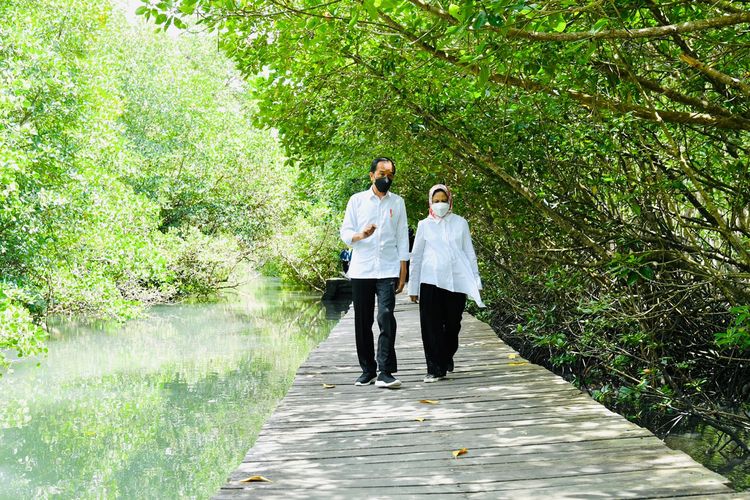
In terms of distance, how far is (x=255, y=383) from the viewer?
13.9 metres

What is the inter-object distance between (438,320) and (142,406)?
7512mm

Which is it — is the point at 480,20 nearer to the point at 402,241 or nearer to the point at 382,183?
the point at 382,183

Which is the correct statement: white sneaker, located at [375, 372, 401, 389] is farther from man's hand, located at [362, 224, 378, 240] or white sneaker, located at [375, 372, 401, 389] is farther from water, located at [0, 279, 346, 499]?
water, located at [0, 279, 346, 499]

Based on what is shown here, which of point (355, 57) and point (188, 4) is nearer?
point (188, 4)

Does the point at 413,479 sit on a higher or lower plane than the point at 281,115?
lower

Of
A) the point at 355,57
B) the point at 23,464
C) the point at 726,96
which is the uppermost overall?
the point at 355,57

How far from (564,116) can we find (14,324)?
23.1ft

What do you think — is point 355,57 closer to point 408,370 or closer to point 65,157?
point 408,370

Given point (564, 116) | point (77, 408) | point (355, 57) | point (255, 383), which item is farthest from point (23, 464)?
point (564, 116)

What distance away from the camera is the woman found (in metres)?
6.24

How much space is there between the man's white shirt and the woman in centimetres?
30

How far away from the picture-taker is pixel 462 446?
434cm

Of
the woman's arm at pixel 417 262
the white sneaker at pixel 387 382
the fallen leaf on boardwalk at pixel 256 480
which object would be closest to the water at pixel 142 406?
the white sneaker at pixel 387 382

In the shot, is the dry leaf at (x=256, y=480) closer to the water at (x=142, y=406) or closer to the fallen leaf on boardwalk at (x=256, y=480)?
the fallen leaf on boardwalk at (x=256, y=480)
